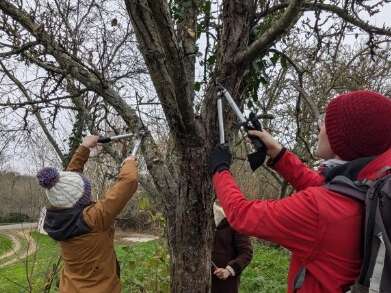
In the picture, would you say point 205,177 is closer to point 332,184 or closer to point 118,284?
point 332,184

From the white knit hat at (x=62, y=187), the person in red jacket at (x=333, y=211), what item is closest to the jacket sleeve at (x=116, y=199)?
the white knit hat at (x=62, y=187)

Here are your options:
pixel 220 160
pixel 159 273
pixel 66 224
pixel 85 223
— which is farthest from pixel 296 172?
pixel 159 273

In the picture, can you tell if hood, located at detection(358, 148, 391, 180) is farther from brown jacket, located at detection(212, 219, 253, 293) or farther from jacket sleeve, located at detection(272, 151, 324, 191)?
brown jacket, located at detection(212, 219, 253, 293)

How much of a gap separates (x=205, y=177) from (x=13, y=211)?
1629 inches

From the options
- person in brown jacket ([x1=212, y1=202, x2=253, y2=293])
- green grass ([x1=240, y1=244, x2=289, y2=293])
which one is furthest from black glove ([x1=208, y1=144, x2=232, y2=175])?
green grass ([x1=240, y1=244, x2=289, y2=293])

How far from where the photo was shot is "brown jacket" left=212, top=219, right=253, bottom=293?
4.25 metres

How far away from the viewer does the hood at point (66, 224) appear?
304 cm

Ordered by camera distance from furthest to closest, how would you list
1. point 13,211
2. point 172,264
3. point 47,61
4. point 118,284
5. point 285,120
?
point 13,211, point 285,120, point 47,61, point 118,284, point 172,264

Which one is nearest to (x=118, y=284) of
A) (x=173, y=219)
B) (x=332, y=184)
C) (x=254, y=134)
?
(x=173, y=219)

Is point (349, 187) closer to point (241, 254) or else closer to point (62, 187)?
point (62, 187)

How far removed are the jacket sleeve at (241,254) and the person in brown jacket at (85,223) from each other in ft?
4.20

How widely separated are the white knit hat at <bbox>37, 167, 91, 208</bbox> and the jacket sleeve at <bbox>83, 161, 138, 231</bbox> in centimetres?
15

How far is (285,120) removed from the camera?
9.65m

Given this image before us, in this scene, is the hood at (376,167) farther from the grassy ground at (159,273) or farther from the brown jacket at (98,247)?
the grassy ground at (159,273)
